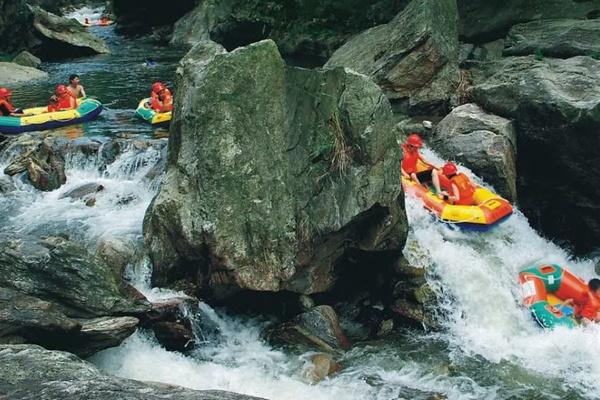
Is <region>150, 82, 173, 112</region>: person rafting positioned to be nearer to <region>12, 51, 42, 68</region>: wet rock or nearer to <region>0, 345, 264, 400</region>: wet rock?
<region>0, 345, 264, 400</region>: wet rock

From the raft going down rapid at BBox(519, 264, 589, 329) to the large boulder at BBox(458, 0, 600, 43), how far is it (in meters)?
7.60

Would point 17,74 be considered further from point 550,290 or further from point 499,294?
point 550,290

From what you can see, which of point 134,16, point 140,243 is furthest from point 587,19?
point 134,16

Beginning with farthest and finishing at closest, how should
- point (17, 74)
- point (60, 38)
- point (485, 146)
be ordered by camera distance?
point (60, 38), point (17, 74), point (485, 146)

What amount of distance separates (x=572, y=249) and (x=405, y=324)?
14.9 ft

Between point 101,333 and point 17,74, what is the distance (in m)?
17.5

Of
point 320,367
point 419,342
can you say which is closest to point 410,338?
point 419,342

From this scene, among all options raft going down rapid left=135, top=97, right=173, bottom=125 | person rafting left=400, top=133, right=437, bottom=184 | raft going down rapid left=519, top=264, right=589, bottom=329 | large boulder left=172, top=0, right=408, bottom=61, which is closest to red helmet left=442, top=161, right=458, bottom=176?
person rafting left=400, top=133, right=437, bottom=184

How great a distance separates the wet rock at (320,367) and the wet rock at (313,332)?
22 cm

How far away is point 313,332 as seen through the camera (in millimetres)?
7266

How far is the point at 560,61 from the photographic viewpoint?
37.6 ft

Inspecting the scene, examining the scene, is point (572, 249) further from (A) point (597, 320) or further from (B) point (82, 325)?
(B) point (82, 325)

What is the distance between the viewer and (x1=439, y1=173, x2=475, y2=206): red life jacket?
9875 millimetres

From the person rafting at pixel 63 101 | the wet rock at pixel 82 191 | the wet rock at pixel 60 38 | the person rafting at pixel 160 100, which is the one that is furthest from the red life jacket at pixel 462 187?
the wet rock at pixel 60 38
